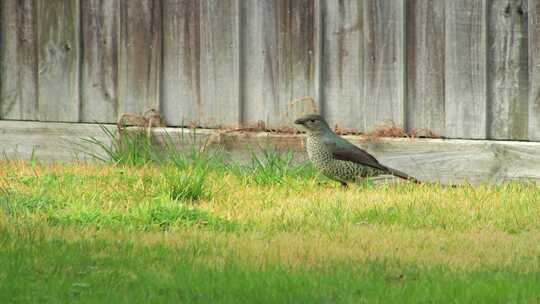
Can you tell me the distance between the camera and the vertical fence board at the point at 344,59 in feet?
28.3

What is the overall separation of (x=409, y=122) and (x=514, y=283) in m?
3.20

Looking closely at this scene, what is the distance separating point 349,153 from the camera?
332 inches

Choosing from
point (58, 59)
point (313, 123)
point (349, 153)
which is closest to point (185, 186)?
point (313, 123)

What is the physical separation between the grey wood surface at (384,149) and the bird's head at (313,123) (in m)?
0.32

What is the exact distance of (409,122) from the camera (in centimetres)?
862

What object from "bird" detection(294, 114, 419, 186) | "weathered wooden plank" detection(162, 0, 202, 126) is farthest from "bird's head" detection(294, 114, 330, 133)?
"weathered wooden plank" detection(162, 0, 202, 126)

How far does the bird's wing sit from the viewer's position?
8383 millimetres

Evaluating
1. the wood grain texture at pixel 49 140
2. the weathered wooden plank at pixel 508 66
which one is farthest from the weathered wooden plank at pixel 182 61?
the weathered wooden plank at pixel 508 66

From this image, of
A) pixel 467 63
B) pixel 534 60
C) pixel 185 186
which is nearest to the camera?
pixel 185 186

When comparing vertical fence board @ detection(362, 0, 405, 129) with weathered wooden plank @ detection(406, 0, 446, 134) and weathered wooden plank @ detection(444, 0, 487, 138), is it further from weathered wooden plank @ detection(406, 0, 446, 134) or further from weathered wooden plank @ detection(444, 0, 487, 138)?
weathered wooden plank @ detection(444, 0, 487, 138)

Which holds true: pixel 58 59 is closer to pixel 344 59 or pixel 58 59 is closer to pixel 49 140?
pixel 49 140

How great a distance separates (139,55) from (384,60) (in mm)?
1734

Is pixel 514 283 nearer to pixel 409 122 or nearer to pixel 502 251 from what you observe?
pixel 502 251

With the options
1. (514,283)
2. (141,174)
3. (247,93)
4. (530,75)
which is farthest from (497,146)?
(514,283)
